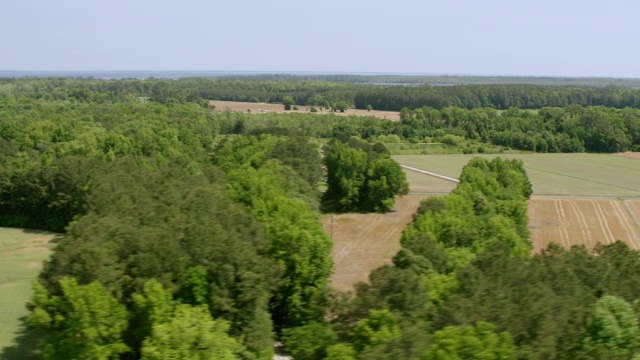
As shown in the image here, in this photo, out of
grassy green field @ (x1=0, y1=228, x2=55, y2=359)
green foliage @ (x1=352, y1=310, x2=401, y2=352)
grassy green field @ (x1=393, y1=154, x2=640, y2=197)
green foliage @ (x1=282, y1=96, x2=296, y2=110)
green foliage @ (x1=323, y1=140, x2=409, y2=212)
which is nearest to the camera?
green foliage @ (x1=352, y1=310, x2=401, y2=352)

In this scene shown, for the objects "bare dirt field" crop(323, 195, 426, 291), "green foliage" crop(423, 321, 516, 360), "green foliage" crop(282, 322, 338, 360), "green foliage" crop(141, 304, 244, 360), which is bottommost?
"bare dirt field" crop(323, 195, 426, 291)

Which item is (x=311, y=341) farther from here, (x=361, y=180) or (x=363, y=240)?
(x=361, y=180)

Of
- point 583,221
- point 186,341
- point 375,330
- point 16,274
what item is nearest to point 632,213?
point 583,221

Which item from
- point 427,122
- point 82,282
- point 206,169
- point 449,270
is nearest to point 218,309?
point 82,282

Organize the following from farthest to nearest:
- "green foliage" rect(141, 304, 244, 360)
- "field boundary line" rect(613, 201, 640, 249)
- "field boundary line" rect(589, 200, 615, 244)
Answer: "field boundary line" rect(589, 200, 615, 244), "field boundary line" rect(613, 201, 640, 249), "green foliage" rect(141, 304, 244, 360)

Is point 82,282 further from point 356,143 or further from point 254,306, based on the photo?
point 356,143

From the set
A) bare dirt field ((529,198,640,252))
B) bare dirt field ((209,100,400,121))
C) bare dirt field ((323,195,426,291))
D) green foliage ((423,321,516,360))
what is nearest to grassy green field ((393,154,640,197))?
bare dirt field ((529,198,640,252))

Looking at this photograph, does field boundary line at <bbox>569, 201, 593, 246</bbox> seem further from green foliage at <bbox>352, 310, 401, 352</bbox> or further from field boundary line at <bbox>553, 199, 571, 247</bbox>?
green foliage at <bbox>352, 310, 401, 352</bbox>

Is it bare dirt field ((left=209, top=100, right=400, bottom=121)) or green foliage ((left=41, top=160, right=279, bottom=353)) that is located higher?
bare dirt field ((left=209, top=100, right=400, bottom=121))
